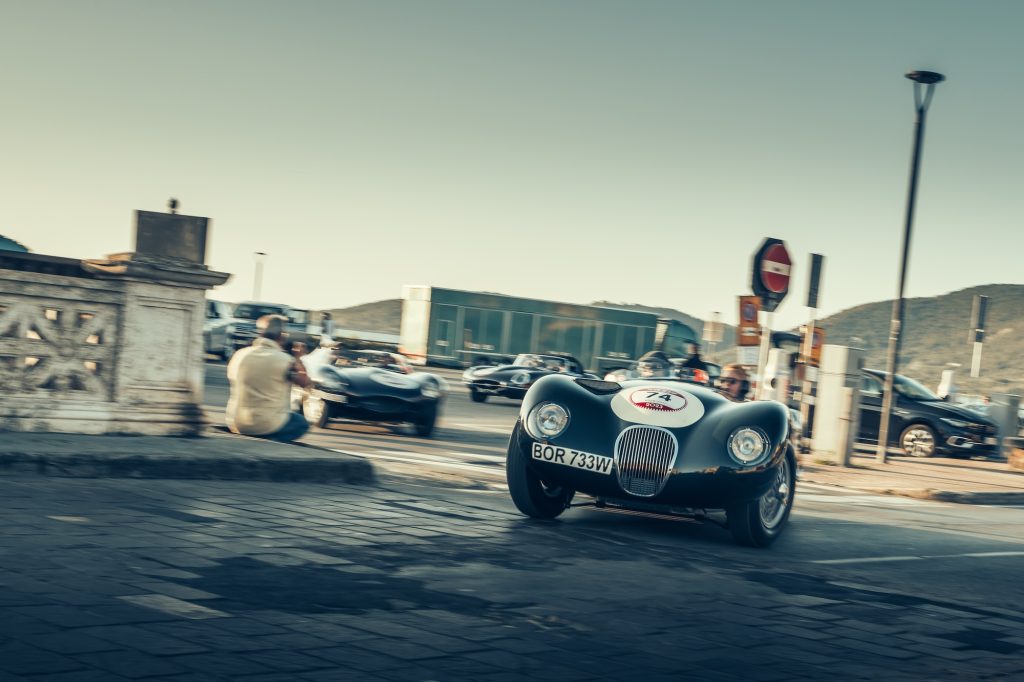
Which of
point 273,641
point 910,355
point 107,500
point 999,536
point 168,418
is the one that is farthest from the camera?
point 910,355

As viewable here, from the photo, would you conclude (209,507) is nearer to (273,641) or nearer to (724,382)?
(273,641)

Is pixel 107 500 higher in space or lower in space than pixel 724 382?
lower

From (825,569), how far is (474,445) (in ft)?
29.0

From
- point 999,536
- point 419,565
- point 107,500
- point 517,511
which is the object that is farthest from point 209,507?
point 999,536

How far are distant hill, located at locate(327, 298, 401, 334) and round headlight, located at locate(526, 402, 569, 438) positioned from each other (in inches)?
5876

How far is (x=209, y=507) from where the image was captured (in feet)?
24.3

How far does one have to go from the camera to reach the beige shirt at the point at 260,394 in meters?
11.0

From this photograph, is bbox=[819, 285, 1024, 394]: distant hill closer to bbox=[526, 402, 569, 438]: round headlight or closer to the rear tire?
the rear tire

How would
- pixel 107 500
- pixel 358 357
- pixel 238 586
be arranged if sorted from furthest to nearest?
1. pixel 358 357
2. pixel 107 500
3. pixel 238 586

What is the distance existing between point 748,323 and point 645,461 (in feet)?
27.5

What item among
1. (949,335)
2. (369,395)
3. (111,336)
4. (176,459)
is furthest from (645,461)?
(949,335)

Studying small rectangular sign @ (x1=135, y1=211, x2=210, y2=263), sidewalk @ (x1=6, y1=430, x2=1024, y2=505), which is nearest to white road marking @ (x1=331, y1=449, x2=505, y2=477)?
sidewalk @ (x1=6, y1=430, x2=1024, y2=505)

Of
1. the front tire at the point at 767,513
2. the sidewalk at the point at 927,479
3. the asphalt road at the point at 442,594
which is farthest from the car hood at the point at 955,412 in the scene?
the front tire at the point at 767,513

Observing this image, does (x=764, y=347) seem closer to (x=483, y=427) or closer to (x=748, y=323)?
(x=748, y=323)
